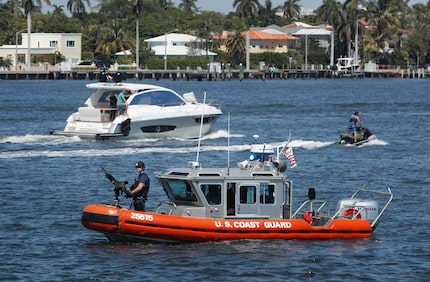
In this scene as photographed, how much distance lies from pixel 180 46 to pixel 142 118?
467ft

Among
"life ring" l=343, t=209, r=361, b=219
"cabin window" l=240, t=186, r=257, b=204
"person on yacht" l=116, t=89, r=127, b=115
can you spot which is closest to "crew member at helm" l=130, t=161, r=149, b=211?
"cabin window" l=240, t=186, r=257, b=204

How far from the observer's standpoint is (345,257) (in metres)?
26.9

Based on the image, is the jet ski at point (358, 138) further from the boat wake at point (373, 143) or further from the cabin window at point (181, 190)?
the cabin window at point (181, 190)

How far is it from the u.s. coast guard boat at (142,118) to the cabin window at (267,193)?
25.5 m

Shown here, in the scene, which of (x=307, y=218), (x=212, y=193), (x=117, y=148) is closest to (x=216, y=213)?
(x=212, y=193)

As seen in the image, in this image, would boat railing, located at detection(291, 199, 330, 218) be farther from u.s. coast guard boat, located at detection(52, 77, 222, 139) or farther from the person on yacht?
the person on yacht

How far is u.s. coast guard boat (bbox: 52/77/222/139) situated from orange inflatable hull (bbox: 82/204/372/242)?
25.8m

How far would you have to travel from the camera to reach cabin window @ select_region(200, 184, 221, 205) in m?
27.1

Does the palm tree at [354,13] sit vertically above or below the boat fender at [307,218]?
above

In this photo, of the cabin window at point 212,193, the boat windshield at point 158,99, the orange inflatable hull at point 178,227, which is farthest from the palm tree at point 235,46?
the orange inflatable hull at point 178,227

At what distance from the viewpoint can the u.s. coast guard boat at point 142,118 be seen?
175 ft

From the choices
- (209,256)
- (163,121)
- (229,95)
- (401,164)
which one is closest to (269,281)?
(209,256)

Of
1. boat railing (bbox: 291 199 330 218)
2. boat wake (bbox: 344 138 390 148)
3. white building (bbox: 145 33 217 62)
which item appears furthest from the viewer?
white building (bbox: 145 33 217 62)

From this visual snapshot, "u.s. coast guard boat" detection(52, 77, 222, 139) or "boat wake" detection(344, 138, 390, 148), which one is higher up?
"u.s. coast guard boat" detection(52, 77, 222, 139)
